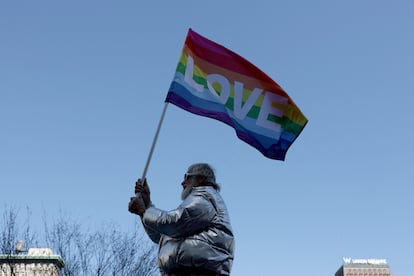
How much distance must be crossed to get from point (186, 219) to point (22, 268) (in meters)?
56.8

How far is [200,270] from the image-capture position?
155 inches

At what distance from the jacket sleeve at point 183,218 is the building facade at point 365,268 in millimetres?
142850

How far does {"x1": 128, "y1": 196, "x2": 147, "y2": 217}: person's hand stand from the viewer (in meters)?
4.27

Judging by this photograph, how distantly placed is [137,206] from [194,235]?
54cm

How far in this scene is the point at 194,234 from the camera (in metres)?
4.02

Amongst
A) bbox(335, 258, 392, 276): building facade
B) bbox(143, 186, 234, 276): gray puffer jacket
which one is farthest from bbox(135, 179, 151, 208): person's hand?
bbox(335, 258, 392, 276): building facade

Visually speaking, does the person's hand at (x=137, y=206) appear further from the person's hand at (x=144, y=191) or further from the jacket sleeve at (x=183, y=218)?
the jacket sleeve at (x=183, y=218)

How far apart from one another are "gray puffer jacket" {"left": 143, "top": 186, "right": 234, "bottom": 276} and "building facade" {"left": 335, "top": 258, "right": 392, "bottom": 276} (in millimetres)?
142738

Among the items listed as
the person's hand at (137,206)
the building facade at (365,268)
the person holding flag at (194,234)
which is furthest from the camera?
the building facade at (365,268)

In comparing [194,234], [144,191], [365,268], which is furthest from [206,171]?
[365,268]

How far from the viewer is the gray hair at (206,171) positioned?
4.44m

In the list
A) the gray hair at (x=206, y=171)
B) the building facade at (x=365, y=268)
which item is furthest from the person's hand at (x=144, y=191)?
the building facade at (x=365, y=268)

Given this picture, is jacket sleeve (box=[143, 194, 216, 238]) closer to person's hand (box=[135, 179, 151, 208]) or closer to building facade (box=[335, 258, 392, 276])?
person's hand (box=[135, 179, 151, 208])

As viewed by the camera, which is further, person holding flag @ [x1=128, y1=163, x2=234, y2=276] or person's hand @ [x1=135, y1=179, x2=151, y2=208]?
person's hand @ [x1=135, y1=179, x2=151, y2=208]
